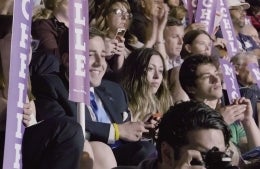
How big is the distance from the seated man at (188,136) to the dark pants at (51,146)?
2.22 feet

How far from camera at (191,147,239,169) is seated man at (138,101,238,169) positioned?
0.04 m

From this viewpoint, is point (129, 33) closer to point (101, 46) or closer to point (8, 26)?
point (101, 46)

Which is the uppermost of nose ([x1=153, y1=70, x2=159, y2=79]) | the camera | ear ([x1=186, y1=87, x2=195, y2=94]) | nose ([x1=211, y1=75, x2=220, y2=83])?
nose ([x1=153, y1=70, x2=159, y2=79])

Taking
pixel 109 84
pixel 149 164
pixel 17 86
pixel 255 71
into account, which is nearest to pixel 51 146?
pixel 17 86

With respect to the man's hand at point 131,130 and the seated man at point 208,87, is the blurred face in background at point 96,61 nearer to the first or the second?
the man's hand at point 131,130

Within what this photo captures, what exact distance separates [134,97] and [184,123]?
227cm

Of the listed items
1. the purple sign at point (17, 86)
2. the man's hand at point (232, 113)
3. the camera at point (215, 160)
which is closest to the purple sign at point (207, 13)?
the man's hand at point (232, 113)

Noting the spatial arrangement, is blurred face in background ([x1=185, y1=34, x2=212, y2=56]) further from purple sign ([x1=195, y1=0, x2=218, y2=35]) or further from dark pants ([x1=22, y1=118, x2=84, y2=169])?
dark pants ([x1=22, y1=118, x2=84, y2=169])

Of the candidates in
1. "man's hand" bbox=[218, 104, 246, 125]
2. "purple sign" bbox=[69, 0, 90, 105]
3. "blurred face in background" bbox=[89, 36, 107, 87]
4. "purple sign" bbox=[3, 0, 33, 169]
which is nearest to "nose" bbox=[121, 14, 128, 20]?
"man's hand" bbox=[218, 104, 246, 125]

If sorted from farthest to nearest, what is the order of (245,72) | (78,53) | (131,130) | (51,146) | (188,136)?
(245,72) < (131,130) < (78,53) < (51,146) < (188,136)

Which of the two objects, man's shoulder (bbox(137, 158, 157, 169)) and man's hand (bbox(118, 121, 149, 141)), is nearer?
man's shoulder (bbox(137, 158, 157, 169))

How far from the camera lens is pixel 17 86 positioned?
12.0ft

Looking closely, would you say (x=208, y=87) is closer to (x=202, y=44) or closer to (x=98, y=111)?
(x=98, y=111)

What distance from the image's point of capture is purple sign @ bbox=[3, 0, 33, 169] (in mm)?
3590
